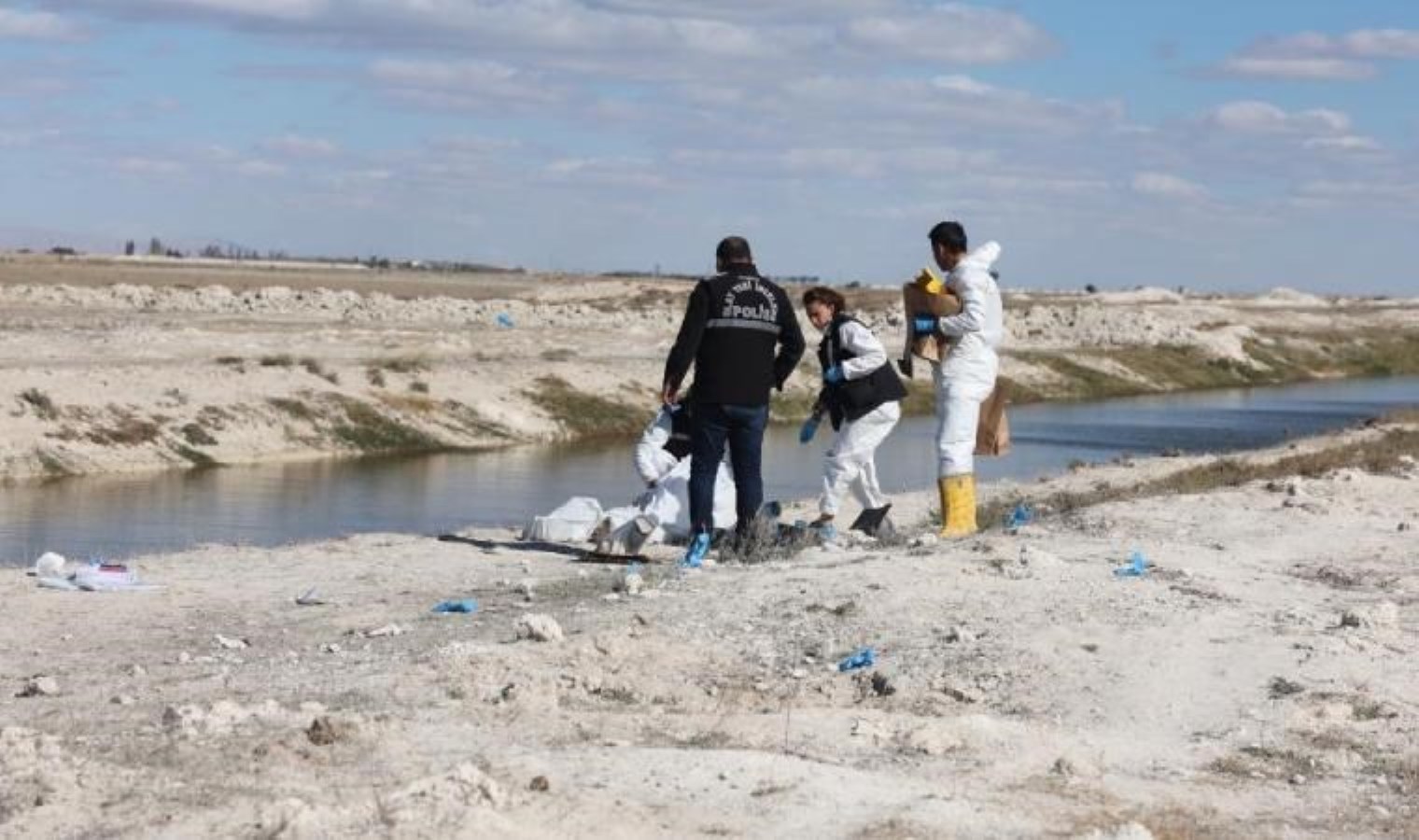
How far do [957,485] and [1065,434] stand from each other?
27546mm

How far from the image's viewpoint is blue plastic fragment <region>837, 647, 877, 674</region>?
35.0 feet

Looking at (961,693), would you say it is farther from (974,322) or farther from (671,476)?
(671,476)

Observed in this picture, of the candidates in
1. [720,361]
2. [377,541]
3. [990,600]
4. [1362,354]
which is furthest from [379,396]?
[1362,354]

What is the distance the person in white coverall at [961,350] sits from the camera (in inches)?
578

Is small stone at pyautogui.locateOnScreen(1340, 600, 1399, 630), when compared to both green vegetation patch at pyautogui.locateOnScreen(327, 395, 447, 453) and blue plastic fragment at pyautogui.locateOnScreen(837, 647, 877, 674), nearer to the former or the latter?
blue plastic fragment at pyautogui.locateOnScreen(837, 647, 877, 674)

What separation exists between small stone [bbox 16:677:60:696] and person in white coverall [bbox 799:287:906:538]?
242 inches

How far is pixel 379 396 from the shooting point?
118ft

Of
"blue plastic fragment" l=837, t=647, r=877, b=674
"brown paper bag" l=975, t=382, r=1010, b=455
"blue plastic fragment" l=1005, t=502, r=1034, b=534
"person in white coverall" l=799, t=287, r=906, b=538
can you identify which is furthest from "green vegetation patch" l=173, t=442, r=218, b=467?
"blue plastic fragment" l=837, t=647, r=877, b=674

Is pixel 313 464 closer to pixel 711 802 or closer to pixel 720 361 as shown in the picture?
pixel 720 361

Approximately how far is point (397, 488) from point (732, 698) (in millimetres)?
17871

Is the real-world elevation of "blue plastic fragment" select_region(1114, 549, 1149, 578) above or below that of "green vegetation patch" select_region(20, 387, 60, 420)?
above

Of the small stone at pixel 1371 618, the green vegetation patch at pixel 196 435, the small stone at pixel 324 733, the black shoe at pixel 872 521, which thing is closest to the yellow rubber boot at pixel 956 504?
the black shoe at pixel 872 521

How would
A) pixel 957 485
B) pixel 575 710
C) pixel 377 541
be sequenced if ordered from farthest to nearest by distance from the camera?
pixel 377 541 < pixel 957 485 < pixel 575 710

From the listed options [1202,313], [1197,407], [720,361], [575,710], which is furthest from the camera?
[1202,313]
